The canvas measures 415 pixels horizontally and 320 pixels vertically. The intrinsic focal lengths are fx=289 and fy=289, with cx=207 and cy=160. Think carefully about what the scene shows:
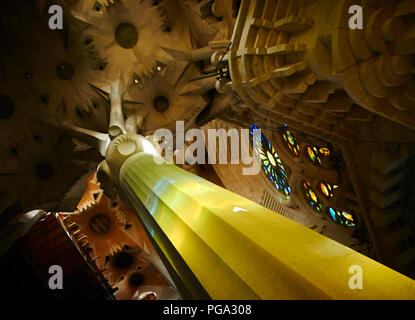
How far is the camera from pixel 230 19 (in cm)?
589

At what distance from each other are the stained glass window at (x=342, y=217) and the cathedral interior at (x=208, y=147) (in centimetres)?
7

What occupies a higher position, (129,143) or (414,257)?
(129,143)

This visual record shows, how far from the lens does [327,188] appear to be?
6.68m

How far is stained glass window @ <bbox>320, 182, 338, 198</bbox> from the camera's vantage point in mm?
6461

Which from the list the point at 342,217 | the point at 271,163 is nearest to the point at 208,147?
the point at 271,163

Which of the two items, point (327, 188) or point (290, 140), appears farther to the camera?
point (290, 140)

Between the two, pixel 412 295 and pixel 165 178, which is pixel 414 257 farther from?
pixel 412 295

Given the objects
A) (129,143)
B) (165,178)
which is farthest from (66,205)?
(165,178)

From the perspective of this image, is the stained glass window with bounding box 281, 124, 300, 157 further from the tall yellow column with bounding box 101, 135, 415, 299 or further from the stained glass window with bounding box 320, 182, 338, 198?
the tall yellow column with bounding box 101, 135, 415, 299

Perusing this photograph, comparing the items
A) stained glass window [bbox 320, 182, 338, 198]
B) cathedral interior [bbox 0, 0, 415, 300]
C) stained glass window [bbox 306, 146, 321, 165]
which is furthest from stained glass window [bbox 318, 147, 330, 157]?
stained glass window [bbox 320, 182, 338, 198]

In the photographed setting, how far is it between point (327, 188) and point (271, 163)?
2.47 meters

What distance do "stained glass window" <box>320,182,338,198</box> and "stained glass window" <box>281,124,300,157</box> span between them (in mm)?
1025

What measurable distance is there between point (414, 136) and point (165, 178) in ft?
11.5

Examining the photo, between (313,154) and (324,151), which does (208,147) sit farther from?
(324,151)
